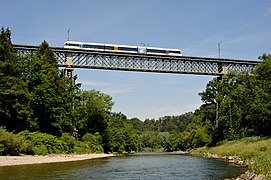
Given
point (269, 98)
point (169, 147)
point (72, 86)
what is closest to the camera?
point (269, 98)

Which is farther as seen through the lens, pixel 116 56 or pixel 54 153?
pixel 116 56

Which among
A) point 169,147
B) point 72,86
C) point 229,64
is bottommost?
point 169,147

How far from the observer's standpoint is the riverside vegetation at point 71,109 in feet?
140

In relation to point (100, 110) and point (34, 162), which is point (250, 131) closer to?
point (100, 110)

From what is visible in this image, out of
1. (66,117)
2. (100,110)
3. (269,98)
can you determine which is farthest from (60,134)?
(269,98)

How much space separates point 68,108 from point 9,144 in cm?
2256

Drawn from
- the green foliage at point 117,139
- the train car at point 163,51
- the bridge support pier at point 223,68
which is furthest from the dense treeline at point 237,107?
the green foliage at point 117,139

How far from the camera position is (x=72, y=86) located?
61.9 meters

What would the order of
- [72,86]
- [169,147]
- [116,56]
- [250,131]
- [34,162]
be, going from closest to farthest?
1. [34,162]
2. [250,131]
3. [72,86]
4. [116,56]
5. [169,147]

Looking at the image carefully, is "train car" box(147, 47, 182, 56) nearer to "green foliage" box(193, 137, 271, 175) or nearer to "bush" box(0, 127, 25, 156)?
"green foliage" box(193, 137, 271, 175)

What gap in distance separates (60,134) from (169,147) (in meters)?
82.4

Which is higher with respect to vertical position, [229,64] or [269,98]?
[229,64]

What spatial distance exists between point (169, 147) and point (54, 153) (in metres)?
89.9

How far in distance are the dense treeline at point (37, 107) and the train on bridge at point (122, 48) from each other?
7851 mm
